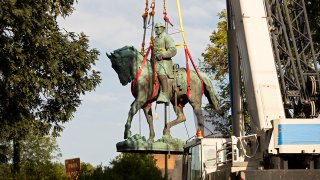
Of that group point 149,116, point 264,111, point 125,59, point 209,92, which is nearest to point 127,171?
point 209,92

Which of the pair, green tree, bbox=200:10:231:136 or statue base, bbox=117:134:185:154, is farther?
green tree, bbox=200:10:231:136

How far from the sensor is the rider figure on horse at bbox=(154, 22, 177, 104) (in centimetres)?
2570

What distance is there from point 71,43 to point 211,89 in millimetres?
6039

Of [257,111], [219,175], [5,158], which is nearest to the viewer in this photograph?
[219,175]

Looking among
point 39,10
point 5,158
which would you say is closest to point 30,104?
point 39,10

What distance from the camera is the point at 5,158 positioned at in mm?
37562

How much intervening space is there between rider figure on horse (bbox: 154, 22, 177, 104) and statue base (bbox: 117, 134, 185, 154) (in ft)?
4.98

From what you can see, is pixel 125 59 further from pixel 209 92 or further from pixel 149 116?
pixel 209 92

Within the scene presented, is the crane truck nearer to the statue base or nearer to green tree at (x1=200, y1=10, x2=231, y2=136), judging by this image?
the statue base

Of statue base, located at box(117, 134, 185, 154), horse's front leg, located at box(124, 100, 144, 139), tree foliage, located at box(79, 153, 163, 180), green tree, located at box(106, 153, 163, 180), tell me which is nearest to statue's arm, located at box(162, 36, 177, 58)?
horse's front leg, located at box(124, 100, 144, 139)

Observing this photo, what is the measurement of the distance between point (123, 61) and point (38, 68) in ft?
11.6

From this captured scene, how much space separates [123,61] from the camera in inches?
1013

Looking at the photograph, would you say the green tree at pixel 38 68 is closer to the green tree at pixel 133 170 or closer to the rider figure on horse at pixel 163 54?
the rider figure on horse at pixel 163 54

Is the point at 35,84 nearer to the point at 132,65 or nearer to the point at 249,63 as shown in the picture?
the point at 132,65
